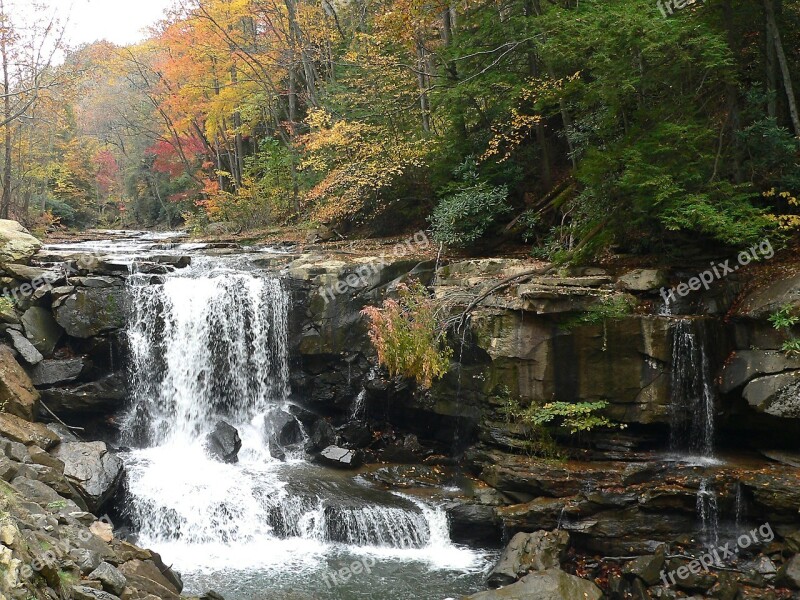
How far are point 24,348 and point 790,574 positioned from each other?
12.8m

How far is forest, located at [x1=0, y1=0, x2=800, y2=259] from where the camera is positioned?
995cm

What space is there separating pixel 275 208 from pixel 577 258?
13.6 meters

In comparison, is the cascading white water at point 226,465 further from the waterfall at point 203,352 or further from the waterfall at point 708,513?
the waterfall at point 708,513

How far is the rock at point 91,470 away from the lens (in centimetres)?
895

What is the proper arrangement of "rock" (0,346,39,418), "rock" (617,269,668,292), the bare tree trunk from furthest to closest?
"rock" (617,269,668,292)
the bare tree trunk
"rock" (0,346,39,418)

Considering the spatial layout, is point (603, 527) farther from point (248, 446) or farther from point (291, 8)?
point (291, 8)

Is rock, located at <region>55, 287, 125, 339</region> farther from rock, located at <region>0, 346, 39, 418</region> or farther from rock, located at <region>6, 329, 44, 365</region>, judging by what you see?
rock, located at <region>0, 346, 39, 418</region>

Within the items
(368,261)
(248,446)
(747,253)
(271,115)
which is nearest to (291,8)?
(271,115)

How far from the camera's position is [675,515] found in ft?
28.5

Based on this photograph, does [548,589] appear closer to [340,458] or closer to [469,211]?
[340,458]

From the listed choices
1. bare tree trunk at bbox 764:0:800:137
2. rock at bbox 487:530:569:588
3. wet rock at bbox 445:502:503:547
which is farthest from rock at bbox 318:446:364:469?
bare tree trunk at bbox 764:0:800:137

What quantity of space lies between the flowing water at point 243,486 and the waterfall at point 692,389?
394 cm

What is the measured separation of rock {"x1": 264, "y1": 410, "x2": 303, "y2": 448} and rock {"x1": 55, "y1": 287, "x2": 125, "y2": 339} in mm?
3689

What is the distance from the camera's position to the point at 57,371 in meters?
11.8
